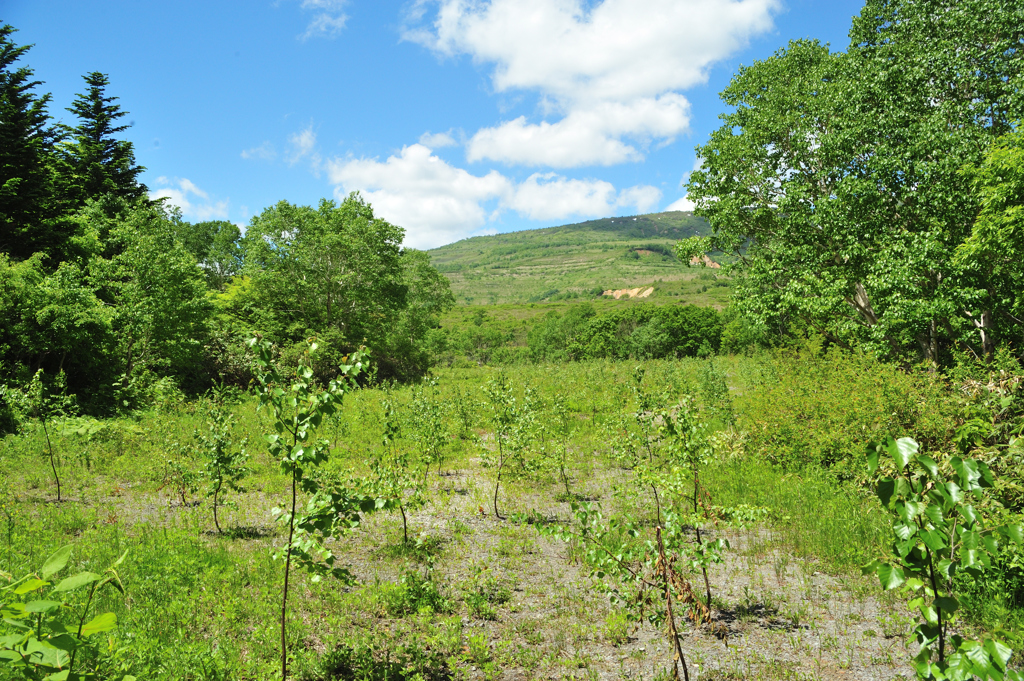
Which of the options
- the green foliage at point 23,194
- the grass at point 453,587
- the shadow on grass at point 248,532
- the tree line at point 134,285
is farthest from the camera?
the green foliage at point 23,194

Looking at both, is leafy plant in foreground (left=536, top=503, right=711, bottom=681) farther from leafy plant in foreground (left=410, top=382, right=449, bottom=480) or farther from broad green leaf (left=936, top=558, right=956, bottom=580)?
leafy plant in foreground (left=410, top=382, right=449, bottom=480)

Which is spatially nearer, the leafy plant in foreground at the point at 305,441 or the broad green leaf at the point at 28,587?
the broad green leaf at the point at 28,587

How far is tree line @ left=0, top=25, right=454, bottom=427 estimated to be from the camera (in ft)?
49.3

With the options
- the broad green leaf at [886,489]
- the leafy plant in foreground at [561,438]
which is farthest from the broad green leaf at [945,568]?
the leafy plant in foreground at [561,438]

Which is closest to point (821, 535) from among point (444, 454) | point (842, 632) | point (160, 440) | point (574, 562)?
point (842, 632)

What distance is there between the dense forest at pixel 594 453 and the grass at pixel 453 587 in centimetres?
5

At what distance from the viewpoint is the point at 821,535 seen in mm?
7379

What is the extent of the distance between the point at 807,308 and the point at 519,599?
11703 mm

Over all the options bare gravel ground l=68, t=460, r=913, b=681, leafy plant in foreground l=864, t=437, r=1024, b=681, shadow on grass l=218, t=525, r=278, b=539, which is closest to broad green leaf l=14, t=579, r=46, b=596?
leafy plant in foreground l=864, t=437, r=1024, b=681

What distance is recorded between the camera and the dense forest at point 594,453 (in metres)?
4.12

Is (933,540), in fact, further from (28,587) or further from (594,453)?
(594,453)

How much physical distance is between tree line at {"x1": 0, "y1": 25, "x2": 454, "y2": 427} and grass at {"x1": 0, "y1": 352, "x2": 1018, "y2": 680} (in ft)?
16.5

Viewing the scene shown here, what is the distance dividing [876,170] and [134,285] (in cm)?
2353

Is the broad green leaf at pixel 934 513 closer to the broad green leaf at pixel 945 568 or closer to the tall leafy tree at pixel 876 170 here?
the broad green leaf at pixel 945 568
